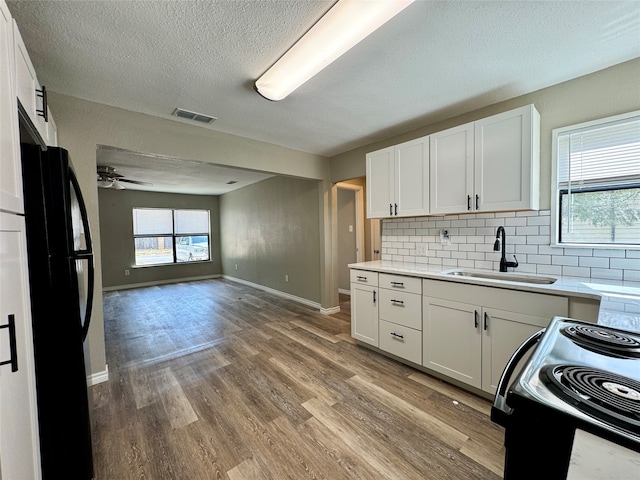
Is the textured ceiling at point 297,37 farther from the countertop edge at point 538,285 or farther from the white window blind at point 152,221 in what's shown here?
the white window blind at point 152,221

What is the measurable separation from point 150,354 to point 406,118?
3755 millimetres

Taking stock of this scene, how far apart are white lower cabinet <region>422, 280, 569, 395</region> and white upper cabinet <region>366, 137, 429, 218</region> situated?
0.85 m

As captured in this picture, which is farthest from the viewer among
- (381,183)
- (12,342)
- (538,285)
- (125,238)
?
(125,238)

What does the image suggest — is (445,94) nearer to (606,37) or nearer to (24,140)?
(606,37)

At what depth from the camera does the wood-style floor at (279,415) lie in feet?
4.91

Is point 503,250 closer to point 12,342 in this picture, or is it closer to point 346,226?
point 12,342

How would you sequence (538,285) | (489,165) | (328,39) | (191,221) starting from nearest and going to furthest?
(328,39) → (538,285) → (489,165) → (191,221)

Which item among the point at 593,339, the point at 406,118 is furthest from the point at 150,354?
the point at 406,118

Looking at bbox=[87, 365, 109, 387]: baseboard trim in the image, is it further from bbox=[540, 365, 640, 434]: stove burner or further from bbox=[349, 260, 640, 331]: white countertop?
bbox=[540, 365, 640, 434]: stove burner

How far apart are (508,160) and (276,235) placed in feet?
13.9

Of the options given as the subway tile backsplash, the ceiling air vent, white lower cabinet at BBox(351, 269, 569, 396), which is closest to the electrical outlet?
the subway tile backsplash

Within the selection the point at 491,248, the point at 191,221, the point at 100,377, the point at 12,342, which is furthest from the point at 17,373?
the point at 191,221

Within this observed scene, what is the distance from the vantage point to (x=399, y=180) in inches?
110

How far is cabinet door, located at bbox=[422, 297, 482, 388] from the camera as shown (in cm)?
205
